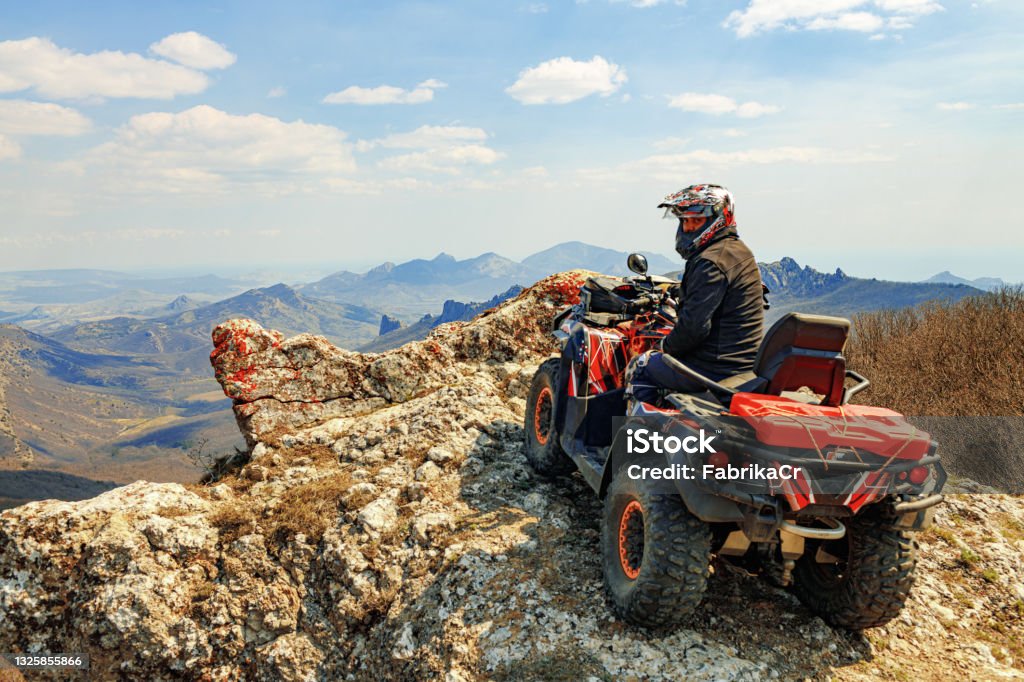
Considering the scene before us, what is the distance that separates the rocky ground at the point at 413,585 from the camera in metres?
4.61

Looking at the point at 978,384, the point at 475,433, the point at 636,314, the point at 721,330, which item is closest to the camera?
the point at 721,330

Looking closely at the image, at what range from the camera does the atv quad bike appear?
12.7 ft

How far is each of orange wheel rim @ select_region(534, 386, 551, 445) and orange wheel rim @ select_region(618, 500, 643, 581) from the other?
2383mm

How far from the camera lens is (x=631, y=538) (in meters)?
4.74

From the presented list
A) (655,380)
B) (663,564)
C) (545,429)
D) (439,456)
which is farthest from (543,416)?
(663,564)

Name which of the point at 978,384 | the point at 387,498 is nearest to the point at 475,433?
the point at 387,498

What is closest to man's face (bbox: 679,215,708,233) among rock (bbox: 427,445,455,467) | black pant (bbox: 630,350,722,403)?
black pant (bbox: 630,350,722,403)

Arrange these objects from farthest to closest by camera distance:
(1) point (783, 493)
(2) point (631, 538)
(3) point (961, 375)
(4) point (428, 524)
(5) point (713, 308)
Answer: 1. (3) point (961, 375)
2. (4) point (428, 524)
3. (5) point (713, 308)
4. (2) point (631, 538)
5. (1) point (783, 493)

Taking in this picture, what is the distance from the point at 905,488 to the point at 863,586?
0.84 m

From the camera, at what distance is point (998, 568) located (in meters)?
5.66

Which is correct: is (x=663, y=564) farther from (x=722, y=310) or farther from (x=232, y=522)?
(x=232, y=522)

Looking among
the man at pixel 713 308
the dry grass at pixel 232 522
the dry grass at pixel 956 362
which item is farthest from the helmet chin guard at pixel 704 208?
the dry grass at pixel 956 362

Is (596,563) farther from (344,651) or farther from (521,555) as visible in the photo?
(344,651)

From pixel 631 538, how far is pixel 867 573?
1.65 metres
